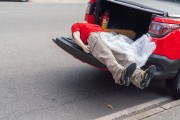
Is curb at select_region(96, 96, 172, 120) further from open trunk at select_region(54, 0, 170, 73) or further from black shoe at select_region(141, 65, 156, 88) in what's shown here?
open trunk at select_region(54, 0, 170, 73)

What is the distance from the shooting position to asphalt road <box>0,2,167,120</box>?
14.9 feet

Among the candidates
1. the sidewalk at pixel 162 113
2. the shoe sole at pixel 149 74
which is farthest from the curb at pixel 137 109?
the shoe sole at pixel 149 74

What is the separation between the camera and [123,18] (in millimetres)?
5918

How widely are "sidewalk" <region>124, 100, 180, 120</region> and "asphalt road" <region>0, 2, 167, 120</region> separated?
0.42 metres

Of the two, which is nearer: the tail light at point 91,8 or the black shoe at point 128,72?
the black shoe at point 128,72

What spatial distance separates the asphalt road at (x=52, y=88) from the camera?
4.55m

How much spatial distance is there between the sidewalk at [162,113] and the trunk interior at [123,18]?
4.63ft

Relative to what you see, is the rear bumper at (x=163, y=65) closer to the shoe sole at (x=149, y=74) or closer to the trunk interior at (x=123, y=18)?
the shoe sole at (x=149, y=74)

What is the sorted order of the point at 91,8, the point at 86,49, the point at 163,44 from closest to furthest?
the point at 163,44
the point at 86,49
the point at 91,8

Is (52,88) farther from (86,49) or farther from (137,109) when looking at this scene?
(137,109)

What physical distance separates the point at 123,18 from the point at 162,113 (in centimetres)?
198

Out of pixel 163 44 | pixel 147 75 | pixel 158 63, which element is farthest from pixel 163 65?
pixel 147 75

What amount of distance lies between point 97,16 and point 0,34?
11.8ft

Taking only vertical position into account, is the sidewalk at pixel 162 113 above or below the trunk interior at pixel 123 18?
below
